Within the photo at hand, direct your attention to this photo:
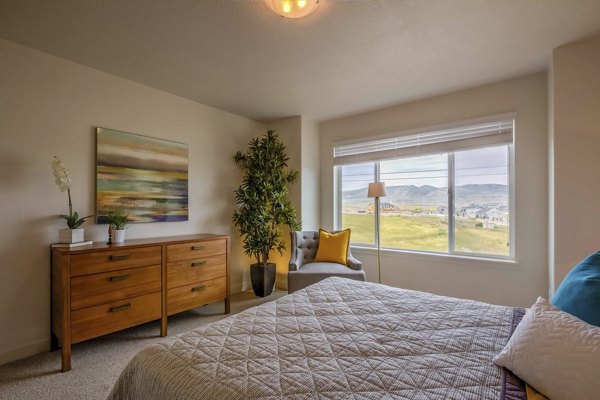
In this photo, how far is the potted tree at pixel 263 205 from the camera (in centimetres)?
365

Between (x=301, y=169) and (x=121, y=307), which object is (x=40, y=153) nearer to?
(x=121, y=307)

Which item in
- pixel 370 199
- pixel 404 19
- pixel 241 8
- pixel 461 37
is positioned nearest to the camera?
pixel 241 8

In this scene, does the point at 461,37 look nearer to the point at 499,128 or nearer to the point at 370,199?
the point at 499,128

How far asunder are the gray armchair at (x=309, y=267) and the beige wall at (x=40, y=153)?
5.51ft

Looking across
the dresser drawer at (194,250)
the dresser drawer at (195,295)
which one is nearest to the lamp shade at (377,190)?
the dresser drawer at (194,250)

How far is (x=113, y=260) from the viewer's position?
228 centimetres

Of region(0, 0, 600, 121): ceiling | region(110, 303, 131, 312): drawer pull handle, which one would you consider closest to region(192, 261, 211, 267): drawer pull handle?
region(110, 303, 131, 312): drawer pull handle

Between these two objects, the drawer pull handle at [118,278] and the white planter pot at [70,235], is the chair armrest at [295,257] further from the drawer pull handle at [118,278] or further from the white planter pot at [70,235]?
the white planter pot at [70,235]

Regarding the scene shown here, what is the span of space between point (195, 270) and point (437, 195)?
9.94ft

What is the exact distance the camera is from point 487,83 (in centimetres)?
304

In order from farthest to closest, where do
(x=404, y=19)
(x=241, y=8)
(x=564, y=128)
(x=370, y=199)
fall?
(x=370, y=199) → (x=564, y=128) → (x=404, y=19) → (x=241, y=8)

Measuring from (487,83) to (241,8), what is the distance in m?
2.74

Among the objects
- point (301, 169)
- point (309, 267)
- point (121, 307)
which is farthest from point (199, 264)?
point (301, 169)

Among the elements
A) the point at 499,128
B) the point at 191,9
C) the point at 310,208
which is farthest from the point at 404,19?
the point at 310,208
